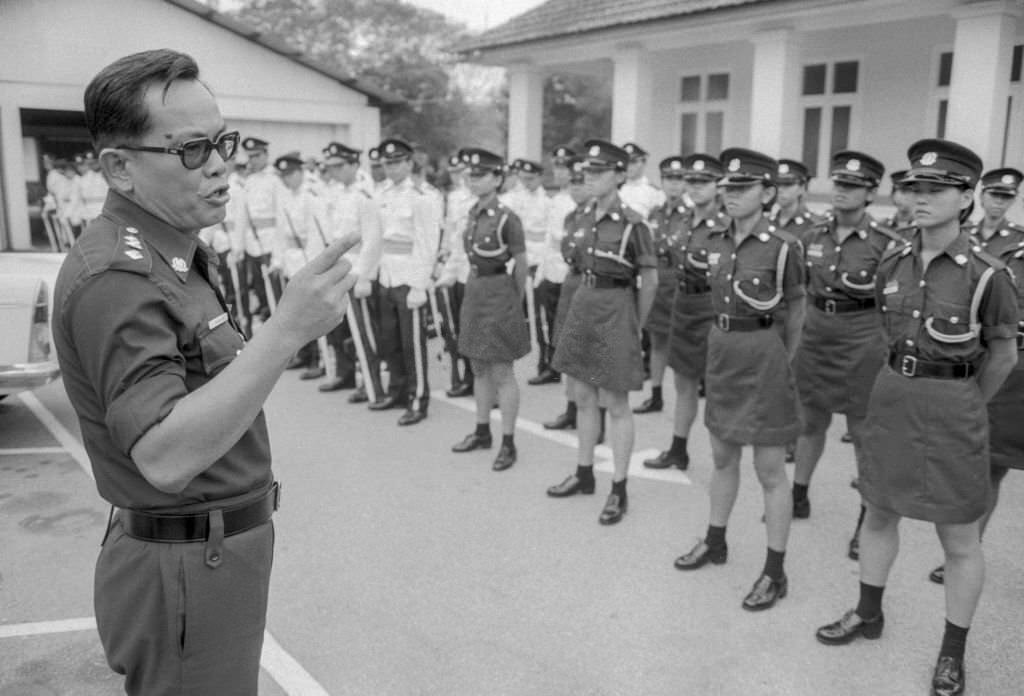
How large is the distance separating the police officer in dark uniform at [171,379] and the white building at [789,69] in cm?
955

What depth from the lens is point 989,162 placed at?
9.46 meters

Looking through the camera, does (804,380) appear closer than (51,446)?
Yes

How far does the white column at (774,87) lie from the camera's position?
11172mm

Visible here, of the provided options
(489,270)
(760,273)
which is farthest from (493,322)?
(760,273)

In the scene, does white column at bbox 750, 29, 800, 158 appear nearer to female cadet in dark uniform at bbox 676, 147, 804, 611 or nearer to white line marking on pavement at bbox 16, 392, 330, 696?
female cadet in dark uniform at bbox 676, 147, 804, 611

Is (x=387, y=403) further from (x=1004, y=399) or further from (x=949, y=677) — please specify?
(x=949, y=677)

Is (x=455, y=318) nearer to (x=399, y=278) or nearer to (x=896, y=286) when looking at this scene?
(x=399, y=278)

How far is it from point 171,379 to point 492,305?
14.8 ft

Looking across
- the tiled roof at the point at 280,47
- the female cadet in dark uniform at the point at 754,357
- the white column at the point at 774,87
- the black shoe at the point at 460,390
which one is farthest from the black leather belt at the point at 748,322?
the tiled roof at the point at 280,47

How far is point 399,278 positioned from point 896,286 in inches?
173

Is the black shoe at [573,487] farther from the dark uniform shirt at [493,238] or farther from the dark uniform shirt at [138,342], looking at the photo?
the dark uniform shirt at [138,342]

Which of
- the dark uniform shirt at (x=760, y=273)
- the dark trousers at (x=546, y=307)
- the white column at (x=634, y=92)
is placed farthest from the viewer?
the white column at (x=634, y=92)

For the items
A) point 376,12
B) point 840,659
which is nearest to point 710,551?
point 840,659

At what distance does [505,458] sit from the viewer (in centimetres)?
577
